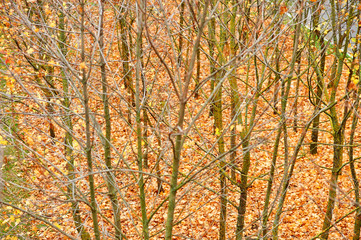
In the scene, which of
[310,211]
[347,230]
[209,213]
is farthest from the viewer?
[209,213]

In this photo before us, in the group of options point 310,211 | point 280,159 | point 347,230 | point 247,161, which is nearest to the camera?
point 247,161

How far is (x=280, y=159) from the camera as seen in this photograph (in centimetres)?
1117

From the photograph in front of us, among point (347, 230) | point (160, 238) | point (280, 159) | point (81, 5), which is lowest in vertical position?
point (160, 238)

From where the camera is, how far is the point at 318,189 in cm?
952

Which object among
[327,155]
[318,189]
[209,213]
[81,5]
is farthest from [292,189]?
[81,5]

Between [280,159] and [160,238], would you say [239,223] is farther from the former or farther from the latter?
[280,159]

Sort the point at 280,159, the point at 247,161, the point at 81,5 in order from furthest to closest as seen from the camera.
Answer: the point at 280,159, the point at 247,161, the point at 81,5

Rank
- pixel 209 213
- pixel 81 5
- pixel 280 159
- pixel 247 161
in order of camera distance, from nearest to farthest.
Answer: pixel 81 5
pixel 247 161
pixel 209 213
pixel 280 159

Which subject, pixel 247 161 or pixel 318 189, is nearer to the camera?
pixel 247 161

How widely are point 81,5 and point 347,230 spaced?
318 inches

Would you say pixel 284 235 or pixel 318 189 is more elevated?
pixel 318 189

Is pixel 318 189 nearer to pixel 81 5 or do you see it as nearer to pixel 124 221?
pixel 124 221

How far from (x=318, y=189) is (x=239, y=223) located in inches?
161

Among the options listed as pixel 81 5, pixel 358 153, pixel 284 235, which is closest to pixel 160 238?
pixel 284 235
